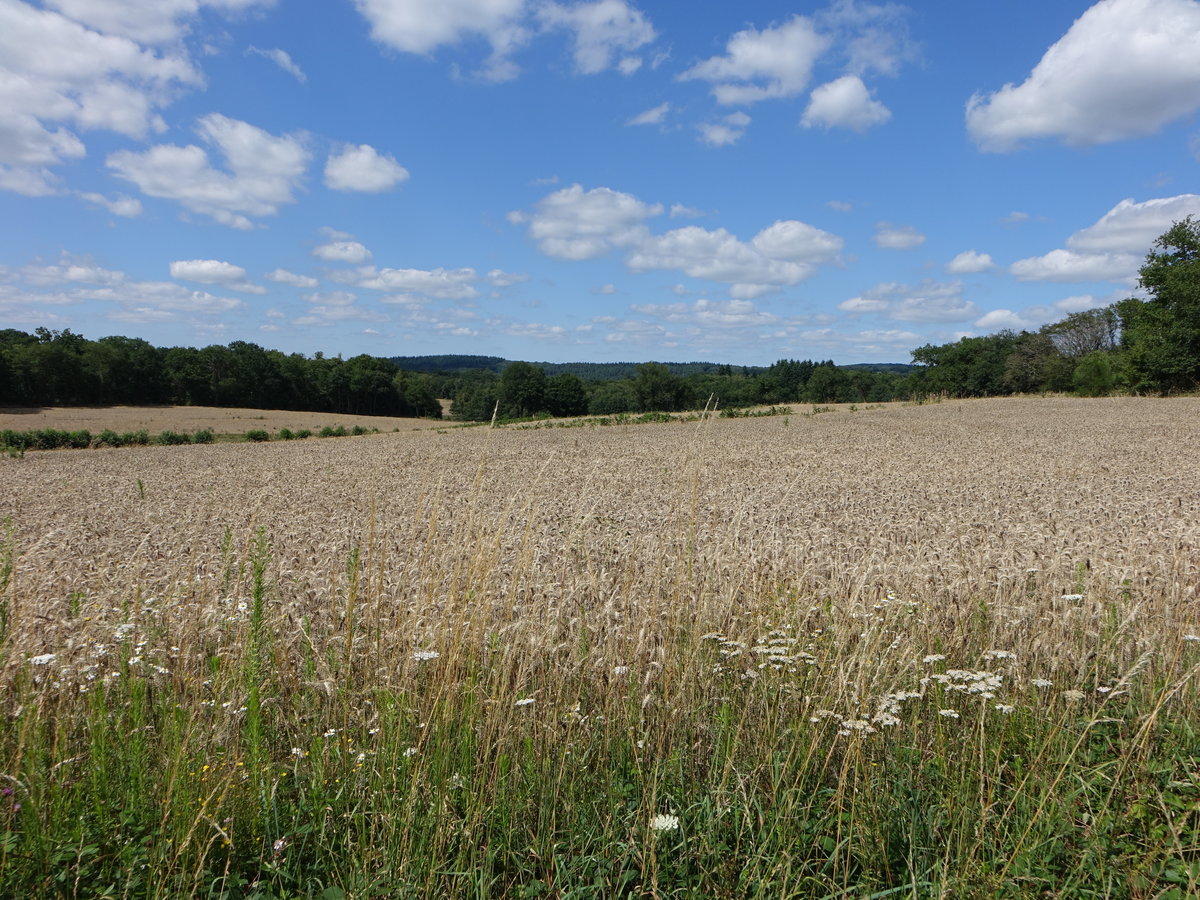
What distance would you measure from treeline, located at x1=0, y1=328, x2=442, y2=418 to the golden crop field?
80.9 meters

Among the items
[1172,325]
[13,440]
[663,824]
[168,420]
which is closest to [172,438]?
[13,440]

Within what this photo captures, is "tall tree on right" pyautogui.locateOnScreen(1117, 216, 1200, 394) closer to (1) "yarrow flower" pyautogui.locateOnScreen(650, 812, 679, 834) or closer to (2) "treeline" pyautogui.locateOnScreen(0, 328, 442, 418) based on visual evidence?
(1) "yarrow flower" pyautogui.locateOnScreen(650, 812, 679, 834)

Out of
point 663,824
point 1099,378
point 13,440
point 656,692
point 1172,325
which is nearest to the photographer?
point 663,824

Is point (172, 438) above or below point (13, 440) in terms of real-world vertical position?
below

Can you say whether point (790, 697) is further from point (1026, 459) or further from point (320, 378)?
point (320, 378)

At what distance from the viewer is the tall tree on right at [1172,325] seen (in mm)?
46406

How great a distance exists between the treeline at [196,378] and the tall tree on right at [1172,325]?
76.0 m

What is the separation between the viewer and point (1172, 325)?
47312mm

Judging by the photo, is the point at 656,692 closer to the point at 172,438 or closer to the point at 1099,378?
the point at 172,438

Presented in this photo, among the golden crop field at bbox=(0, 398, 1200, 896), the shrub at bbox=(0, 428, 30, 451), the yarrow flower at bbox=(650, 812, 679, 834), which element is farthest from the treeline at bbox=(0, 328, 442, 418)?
the yarrow flower at bbox=(650, 812, 679, 834)

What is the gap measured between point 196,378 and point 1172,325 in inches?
3663

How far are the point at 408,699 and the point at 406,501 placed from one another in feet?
30.7

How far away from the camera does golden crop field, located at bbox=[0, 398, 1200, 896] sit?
2623mm

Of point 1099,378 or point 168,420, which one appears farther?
point 168,420
